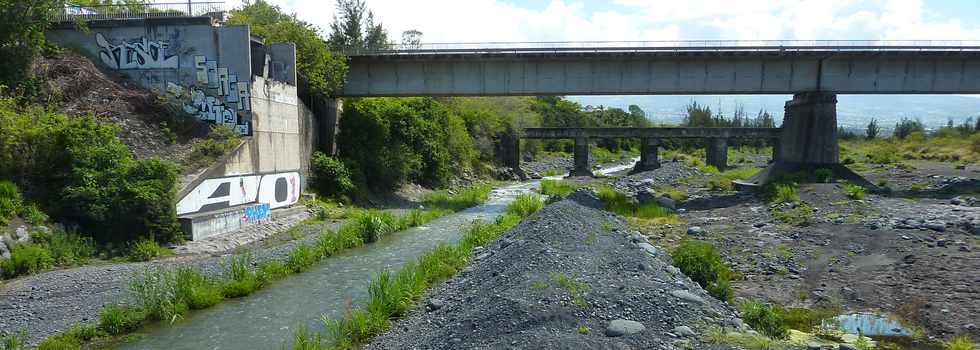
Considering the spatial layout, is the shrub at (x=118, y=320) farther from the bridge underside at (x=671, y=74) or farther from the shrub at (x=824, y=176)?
the shrub at (x=824, y=176)

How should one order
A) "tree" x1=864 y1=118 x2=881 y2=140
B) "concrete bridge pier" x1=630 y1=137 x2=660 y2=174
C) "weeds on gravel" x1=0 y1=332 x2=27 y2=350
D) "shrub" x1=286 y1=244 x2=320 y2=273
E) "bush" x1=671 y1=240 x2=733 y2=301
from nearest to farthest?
"weeds on gravel" x1=0 y1=332 x2=27 y2=350 < "bush" x1=671 y1=240 x2=733 y2=301 < "shrub" x1=286 y1=244 x2=320 y2=273 < "concrete bridge pier" x1=630 y1=137 x2=660 y2=174 < "tree" x1=864 y1=118 x2=881 y2=140

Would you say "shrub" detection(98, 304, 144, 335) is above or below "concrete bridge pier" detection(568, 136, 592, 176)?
below

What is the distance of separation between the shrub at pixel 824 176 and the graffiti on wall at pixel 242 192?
31.2m

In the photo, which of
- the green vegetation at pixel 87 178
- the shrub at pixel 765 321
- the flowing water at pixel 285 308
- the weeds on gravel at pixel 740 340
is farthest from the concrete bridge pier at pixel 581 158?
the weeds on gravel at pixel 740 340

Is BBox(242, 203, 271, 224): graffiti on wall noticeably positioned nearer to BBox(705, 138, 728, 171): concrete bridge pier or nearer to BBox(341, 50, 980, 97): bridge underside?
BBox(341, 50, 980, 97): bridge underside

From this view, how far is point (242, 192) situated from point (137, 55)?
31.6 feet

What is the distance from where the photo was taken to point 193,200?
2427cm

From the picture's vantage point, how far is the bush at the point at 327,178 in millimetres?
36719

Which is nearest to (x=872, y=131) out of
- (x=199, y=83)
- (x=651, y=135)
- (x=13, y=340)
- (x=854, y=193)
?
(x=651, y=135)

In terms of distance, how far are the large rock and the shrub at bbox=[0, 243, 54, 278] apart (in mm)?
17687

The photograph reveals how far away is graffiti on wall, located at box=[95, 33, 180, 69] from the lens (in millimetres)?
29797

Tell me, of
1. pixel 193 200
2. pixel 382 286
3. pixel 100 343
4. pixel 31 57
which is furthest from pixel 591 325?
pixel 31 57

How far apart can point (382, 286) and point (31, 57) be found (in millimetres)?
23571

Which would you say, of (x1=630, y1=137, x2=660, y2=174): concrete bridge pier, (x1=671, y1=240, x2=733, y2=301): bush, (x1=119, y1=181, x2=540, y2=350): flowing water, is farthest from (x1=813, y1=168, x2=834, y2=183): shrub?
(x1=630, y1=137, x2=660, y2=174): concrete bridge pier
